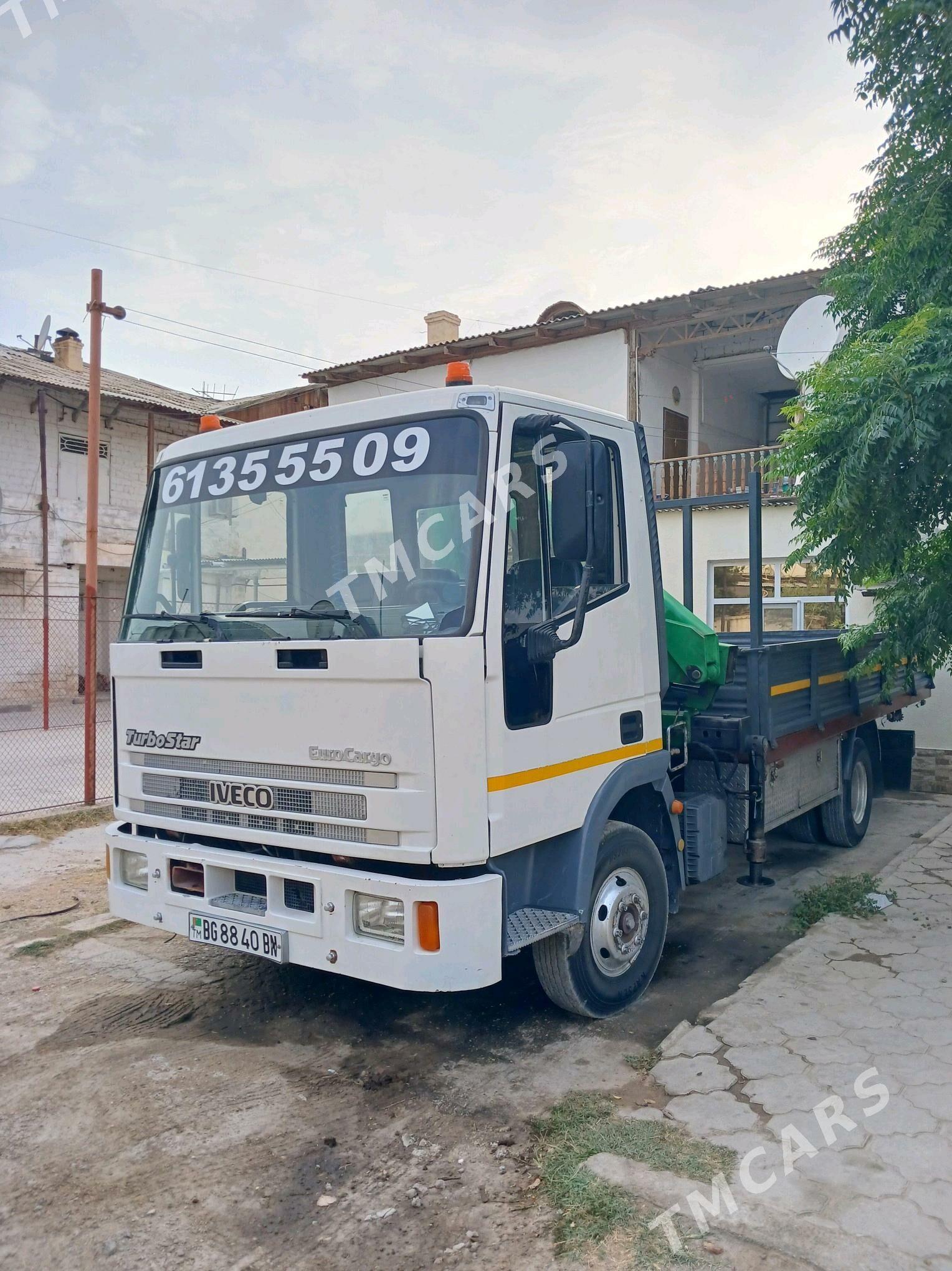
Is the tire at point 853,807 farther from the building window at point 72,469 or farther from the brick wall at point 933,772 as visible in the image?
the building window at point 72,469

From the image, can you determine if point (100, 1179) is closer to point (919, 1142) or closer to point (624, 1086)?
point (624, 1086)

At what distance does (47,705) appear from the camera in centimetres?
1203

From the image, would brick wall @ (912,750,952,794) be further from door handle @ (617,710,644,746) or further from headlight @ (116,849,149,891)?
headlight @ (116,849,149,891)

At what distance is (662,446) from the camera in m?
15.4

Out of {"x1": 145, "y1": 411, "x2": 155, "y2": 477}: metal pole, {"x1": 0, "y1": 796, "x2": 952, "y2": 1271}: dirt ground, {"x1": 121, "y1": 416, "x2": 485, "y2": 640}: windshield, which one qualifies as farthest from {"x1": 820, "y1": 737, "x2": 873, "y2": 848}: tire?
{"x1": 145, "y1": 411, "x2": 155, "y2": 477}: metal pole

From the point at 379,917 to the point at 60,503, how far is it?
1740 centimetres

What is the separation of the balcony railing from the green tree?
8.27 m

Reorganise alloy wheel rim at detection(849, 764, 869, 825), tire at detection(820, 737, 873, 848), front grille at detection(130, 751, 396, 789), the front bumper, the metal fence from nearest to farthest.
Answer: the front bumper
front grille at detection(130, 751, 396, 789)
tire at detection(820, 737, 873, 848)
alloy wheel rim at detection(849, 764, 869, 825)
the metal fence

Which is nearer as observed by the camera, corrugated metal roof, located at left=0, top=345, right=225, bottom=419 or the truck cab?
the truck cab

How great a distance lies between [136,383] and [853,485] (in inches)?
843

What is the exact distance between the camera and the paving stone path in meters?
2.71

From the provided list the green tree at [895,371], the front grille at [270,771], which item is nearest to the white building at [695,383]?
the green tree at [895,371]

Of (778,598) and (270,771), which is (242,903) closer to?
(270,771)

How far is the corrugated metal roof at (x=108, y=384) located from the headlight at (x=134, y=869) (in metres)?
15.0
